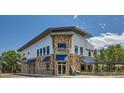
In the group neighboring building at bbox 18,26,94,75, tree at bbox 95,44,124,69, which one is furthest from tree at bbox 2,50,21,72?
tree at bbox 95,44,124,69

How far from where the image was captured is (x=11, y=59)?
1102 centimetres

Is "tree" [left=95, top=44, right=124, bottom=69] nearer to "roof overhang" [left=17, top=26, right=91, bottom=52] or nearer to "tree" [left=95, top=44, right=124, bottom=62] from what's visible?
"tree" [left=95, top=44, right=124, bottom=62]

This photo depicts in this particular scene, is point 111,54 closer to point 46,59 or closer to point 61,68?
point 61,68

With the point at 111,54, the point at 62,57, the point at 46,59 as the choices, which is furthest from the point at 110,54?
the point at 46,59

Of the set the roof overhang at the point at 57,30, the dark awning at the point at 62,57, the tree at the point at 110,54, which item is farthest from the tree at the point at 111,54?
the dark awning at the point at 62,57

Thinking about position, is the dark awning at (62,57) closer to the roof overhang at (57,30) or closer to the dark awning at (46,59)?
the dark awning at (46,59)

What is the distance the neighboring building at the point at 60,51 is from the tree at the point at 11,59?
0.71 ft

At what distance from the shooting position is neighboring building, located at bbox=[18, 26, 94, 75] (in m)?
10.7

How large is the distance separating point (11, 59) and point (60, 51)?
1.34 meters

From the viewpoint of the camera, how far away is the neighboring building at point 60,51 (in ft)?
35.1
